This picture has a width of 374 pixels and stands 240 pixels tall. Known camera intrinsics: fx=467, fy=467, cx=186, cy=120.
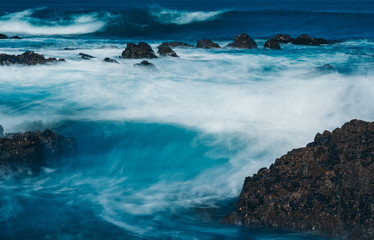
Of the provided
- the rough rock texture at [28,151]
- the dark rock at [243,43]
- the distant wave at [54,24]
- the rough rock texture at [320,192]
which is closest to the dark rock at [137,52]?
the dark rock at [243,43]

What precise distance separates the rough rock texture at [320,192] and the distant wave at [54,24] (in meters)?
24.4

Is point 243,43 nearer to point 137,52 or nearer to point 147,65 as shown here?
point 137,52

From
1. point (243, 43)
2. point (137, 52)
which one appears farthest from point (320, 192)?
point (243, 43)

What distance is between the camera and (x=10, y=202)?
208 inches

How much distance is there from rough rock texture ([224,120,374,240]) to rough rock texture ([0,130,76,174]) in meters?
2.92

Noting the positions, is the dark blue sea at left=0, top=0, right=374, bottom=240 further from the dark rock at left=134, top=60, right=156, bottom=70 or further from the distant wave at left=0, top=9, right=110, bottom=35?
the distant wave at left=0, top=9, right=110, bottom=35

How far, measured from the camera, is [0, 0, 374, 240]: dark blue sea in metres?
4.95

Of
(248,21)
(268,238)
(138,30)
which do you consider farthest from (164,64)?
(248,21)

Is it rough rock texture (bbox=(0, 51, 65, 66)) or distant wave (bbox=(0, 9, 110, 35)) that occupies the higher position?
distant wave (bbox=(0, 9, 110, 35))

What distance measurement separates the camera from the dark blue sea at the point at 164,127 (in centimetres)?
495

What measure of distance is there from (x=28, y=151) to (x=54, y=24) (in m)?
25.2

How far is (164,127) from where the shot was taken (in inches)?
322

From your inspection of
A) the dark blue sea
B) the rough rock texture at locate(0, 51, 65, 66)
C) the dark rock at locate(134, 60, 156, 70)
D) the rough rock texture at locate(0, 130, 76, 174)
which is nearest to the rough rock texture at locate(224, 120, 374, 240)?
the dark blue sea

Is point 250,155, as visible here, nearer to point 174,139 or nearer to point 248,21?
point 174,139
